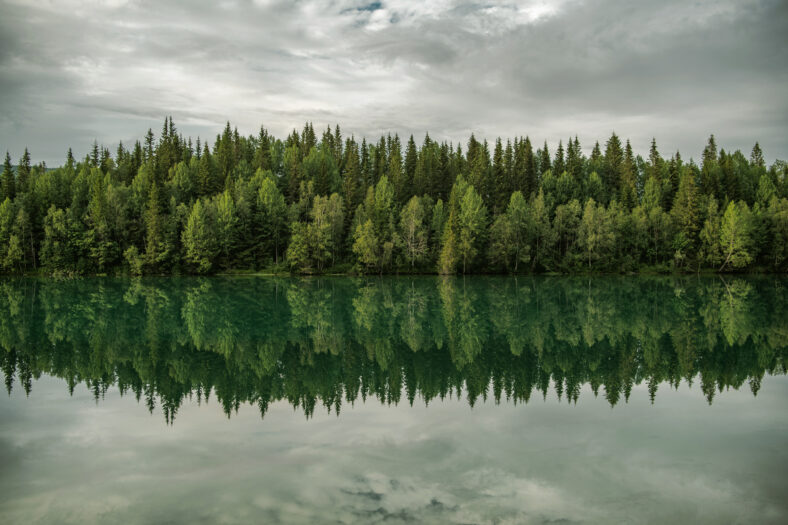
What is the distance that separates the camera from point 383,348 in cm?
2311

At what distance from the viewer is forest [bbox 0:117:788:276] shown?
285 ft

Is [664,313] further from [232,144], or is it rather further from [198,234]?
[232,144]

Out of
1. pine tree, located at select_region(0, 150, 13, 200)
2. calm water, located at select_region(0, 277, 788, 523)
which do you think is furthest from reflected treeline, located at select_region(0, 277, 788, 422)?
pine tree, located at select_region(0, 150, 13, 200)

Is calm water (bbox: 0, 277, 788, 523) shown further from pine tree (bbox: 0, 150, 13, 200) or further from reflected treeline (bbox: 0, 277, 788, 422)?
pine tree (bbox: 0, 150, 13, 200)

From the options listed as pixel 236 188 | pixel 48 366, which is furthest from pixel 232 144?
pixel 48 366

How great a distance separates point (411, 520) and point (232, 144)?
119113mm

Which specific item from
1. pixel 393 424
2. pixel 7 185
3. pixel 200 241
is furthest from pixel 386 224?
pixel 393 424

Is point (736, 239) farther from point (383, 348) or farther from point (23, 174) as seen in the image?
point (23, 174)

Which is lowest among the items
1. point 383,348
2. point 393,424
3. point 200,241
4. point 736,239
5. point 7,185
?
point 393,424

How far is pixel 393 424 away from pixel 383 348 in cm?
957

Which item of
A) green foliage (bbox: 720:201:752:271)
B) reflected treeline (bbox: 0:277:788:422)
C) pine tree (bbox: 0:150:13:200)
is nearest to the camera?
reflected treeline (bbox: 0:277:788:422)

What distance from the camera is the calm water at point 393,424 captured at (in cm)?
942

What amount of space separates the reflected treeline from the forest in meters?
46.1

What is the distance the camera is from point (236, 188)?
322ft
